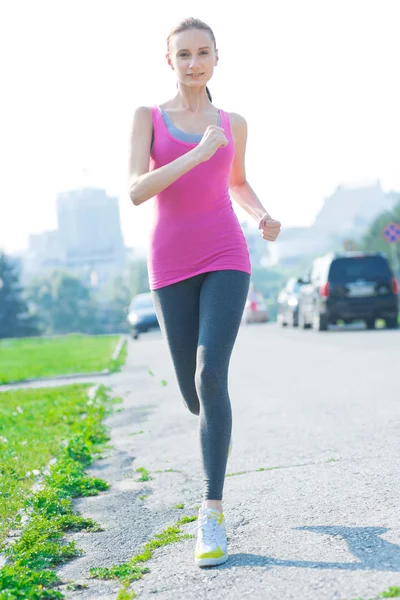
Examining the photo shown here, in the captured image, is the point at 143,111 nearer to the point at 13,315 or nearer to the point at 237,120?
the point at 237,120

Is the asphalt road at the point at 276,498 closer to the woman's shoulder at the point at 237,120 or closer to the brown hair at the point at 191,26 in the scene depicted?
the woman's shoulder at the point at 237,120

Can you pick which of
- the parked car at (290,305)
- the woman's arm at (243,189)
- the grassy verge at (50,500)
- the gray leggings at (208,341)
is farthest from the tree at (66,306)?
the gray leggings at (208,341)

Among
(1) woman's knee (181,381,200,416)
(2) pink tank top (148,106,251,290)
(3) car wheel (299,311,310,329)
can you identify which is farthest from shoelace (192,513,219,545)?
(3) car wheel (299,311,310,329)

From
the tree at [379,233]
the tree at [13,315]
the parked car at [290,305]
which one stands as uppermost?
the parked car at [290,305]

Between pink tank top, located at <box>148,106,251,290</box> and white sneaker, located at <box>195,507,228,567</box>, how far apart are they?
3.20 feet

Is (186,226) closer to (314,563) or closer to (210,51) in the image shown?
(210,51)

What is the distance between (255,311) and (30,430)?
37.8 m

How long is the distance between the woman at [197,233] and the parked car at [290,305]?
1031 inches

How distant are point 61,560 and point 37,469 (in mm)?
2367

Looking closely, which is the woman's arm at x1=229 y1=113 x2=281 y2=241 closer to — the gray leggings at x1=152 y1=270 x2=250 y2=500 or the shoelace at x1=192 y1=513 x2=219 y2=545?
the gray leggings at x1=152 y1=270 x2=250 y2=500

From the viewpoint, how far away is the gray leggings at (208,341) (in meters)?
4.26

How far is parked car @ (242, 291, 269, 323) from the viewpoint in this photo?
46.5 metres

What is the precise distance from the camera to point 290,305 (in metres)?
32.9

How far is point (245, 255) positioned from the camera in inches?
177
